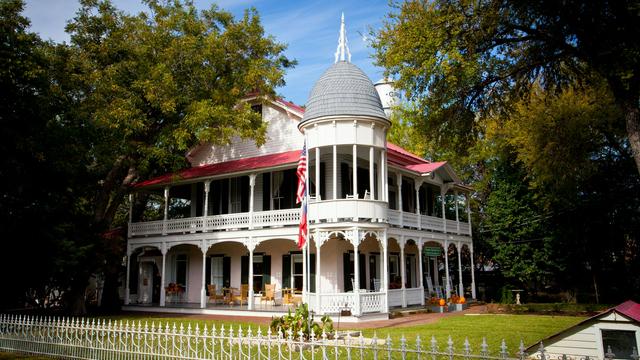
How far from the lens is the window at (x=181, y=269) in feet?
96.7

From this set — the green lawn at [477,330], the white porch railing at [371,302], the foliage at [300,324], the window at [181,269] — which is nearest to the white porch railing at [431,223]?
the green lawn at [477,330]

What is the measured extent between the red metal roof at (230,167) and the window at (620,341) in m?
15.8

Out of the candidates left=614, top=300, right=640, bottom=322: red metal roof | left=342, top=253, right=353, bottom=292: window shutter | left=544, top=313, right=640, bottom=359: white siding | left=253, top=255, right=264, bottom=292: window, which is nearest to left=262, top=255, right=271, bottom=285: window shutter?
left=253, top=255, right=264, bottom=292: window

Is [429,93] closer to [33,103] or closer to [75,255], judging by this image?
[33,103]

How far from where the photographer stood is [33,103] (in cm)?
1731

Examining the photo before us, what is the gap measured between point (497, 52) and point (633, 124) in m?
4.97

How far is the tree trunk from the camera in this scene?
44.2ft

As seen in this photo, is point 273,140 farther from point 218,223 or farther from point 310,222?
point 310,222

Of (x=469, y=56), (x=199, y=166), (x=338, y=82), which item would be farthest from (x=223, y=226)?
(x=469, y=56)

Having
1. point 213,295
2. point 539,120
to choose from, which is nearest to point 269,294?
point 213,295

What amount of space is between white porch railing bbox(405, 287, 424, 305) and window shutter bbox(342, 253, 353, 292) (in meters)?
2.85

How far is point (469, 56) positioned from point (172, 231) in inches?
728

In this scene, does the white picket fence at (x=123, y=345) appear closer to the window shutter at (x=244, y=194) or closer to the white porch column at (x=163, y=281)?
the white porch column at (x=163, y=281)

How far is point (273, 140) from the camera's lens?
27.6 m
